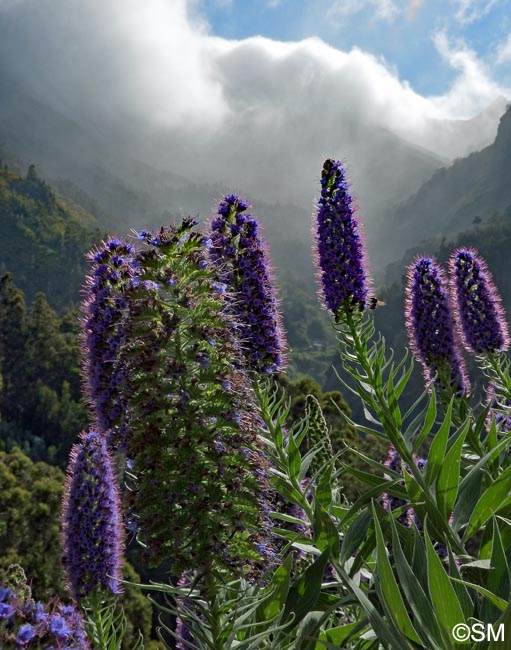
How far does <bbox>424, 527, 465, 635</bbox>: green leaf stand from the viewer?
2311 mm

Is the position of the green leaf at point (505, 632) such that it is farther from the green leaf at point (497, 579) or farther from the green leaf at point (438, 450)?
the green leaf at point (438, 450)

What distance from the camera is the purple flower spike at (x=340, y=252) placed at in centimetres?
505

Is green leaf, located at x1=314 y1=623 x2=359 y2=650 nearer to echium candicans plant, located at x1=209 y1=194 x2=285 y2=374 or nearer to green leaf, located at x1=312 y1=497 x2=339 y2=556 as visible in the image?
green leaf, located at x1=312 y1=497 x2=339 y2=556

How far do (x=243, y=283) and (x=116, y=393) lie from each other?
1.52 meters

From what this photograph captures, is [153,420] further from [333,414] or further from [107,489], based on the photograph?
[333,414]

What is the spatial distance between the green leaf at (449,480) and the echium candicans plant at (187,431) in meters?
1.20

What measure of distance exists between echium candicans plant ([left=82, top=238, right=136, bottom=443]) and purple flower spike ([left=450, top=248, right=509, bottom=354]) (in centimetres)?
396

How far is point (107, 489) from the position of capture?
199 inches

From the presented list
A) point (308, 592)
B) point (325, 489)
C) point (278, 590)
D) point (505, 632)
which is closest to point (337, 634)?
point (308, 592)

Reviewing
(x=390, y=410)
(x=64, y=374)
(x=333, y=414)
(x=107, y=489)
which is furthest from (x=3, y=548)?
(x=64, y=374)

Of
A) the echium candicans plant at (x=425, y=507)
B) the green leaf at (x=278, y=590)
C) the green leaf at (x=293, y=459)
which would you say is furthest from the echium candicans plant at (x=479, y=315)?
the green leaf at (x=278, y=590)

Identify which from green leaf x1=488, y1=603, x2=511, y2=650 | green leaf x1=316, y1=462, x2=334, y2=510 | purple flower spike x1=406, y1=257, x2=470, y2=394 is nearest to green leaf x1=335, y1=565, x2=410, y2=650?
green leaf x1=488, y1=603, x2=511, y2=650

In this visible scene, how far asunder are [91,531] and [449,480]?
3140 mm

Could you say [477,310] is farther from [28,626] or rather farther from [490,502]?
[28,626]
